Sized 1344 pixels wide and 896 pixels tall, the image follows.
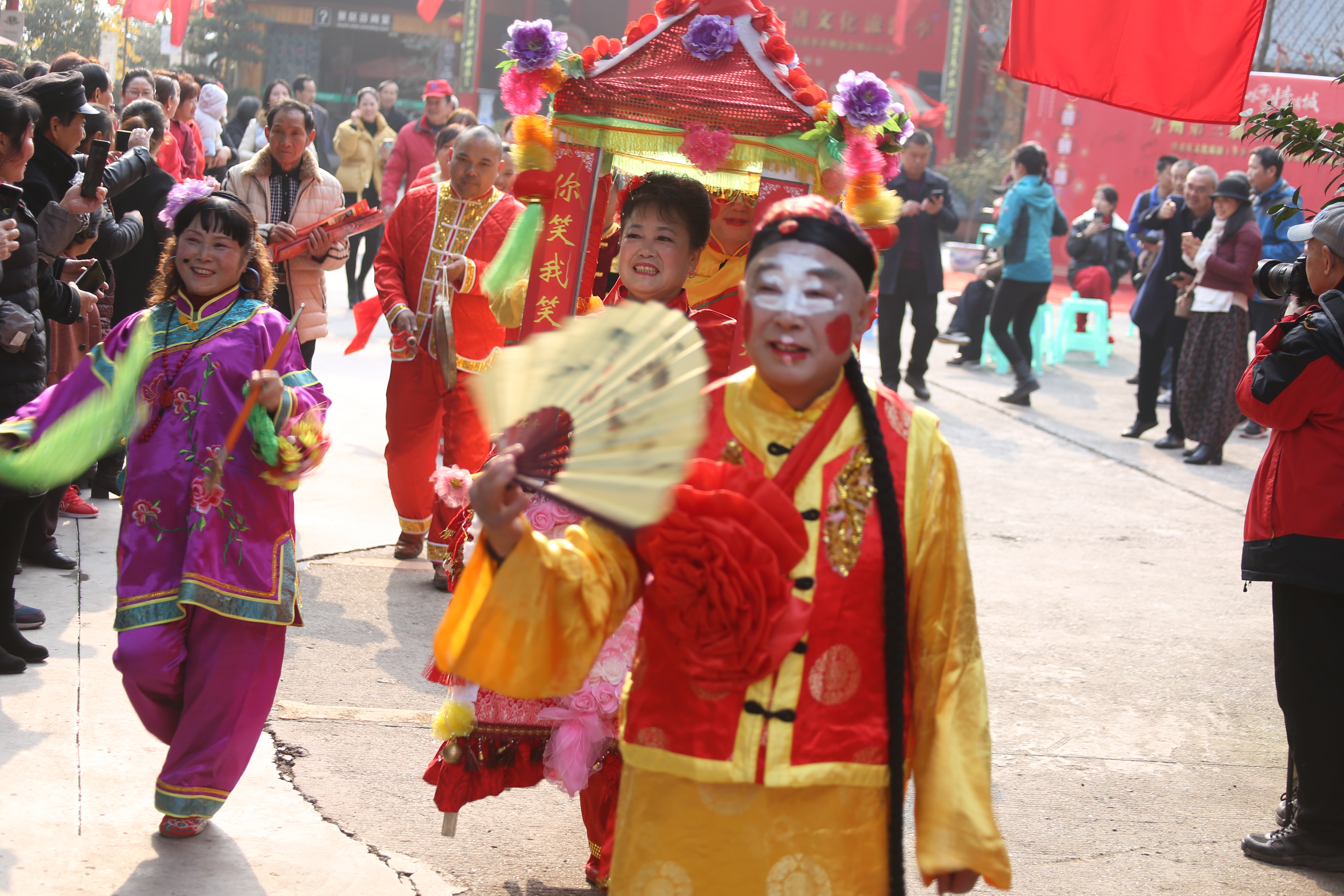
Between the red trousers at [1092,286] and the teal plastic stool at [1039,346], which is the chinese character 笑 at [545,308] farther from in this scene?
the red trousers at [1092,286]

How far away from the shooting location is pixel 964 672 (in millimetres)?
2189

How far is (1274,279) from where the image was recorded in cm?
417

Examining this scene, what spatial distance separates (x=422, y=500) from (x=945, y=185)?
242 inches

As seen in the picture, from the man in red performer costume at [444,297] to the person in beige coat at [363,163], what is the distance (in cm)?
658

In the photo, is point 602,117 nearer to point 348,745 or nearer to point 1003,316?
point 348,745

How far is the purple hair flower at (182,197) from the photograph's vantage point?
362cm

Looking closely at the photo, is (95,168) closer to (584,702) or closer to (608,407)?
(584,702)

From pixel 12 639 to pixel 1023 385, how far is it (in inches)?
339

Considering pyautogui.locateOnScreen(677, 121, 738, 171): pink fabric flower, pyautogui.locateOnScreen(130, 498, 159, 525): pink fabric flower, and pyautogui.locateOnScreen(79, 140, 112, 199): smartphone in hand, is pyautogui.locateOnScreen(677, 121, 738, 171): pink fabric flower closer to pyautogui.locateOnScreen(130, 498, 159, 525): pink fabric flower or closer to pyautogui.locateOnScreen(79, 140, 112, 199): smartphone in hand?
pyautogui.locateOnScreen(130, 498, 159, 525): pink fabric flower

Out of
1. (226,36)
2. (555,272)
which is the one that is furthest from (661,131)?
(226,36)

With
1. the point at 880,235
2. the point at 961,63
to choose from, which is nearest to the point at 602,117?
the point at 880,235

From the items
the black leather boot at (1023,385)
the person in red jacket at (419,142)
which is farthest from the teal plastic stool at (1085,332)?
the person in red jacket at (419,142)

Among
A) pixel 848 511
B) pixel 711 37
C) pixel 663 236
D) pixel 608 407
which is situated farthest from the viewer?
pixel 711 37

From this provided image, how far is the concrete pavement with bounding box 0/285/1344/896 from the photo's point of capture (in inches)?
136
